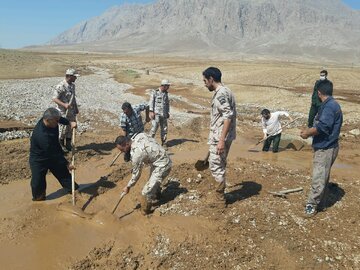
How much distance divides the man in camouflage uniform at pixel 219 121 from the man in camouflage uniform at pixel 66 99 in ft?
13.7

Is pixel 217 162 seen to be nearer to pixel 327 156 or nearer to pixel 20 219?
pixel 327 156

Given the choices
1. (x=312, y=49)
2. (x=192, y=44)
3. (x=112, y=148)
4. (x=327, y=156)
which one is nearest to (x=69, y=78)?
(x=112, y=148)

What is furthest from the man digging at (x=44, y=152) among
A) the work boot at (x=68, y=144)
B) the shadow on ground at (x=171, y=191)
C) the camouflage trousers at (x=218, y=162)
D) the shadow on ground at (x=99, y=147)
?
the shadow on ground at (x=99, y=147)

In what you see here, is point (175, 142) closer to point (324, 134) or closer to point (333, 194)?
point (333, 194)

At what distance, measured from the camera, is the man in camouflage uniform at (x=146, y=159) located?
5.70 m

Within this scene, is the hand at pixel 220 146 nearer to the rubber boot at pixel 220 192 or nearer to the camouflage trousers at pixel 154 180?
the rubber boot at pixel 220 192

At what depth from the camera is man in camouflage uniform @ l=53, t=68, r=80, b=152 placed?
8641 millimetres

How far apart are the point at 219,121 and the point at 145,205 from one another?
71.6 inches

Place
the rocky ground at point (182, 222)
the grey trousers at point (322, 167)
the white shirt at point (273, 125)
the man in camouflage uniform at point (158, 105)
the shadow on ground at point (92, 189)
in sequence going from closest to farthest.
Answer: the rocky ground at point (182, 222)
the grey trousers at point (322, 167)
the shadow on ground at point (92, 189)
the man in camouflage uniform at point (158, 105)
the white shirt at point (273, 125)

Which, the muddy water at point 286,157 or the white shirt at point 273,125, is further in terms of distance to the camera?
the white shirt at point 273,125

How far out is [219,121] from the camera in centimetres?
573

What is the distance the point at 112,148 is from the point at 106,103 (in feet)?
29.5

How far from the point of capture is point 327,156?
18.6ft

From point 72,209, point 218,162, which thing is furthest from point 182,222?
point 72,209
